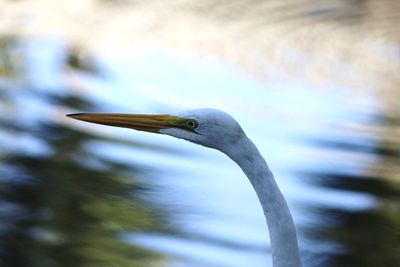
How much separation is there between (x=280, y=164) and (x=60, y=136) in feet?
3.89

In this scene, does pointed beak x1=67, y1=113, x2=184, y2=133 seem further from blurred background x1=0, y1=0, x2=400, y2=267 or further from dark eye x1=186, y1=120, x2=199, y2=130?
blurred background x1=0, y1=0, x2=400, y2=267

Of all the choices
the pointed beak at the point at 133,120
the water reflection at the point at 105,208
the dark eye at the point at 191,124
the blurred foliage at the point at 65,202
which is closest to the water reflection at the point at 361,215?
the water reflection at the point at 105,208

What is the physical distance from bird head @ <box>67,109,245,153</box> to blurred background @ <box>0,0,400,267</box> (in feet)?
5.65

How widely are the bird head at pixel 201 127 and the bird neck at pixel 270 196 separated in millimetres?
30

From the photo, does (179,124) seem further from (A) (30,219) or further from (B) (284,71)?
(B) (284,71)

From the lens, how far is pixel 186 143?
5.83 meters

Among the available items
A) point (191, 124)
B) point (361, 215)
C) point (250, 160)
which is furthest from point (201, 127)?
point (361, 215)

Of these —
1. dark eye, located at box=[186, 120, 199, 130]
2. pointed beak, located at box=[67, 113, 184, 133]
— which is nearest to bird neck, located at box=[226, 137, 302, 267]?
dark eye, located at box=[186, 120, 199, 130]

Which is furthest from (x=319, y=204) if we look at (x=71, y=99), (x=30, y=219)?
(x=71, y=99)

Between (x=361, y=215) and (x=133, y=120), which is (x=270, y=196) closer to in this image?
(x=133, y=120)

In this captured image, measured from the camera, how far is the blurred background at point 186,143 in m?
4.75

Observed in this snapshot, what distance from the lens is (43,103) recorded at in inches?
246

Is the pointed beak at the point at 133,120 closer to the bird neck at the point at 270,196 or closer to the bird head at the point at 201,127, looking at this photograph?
the bird head at the point at 201,127

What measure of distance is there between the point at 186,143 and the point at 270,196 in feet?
10.7
